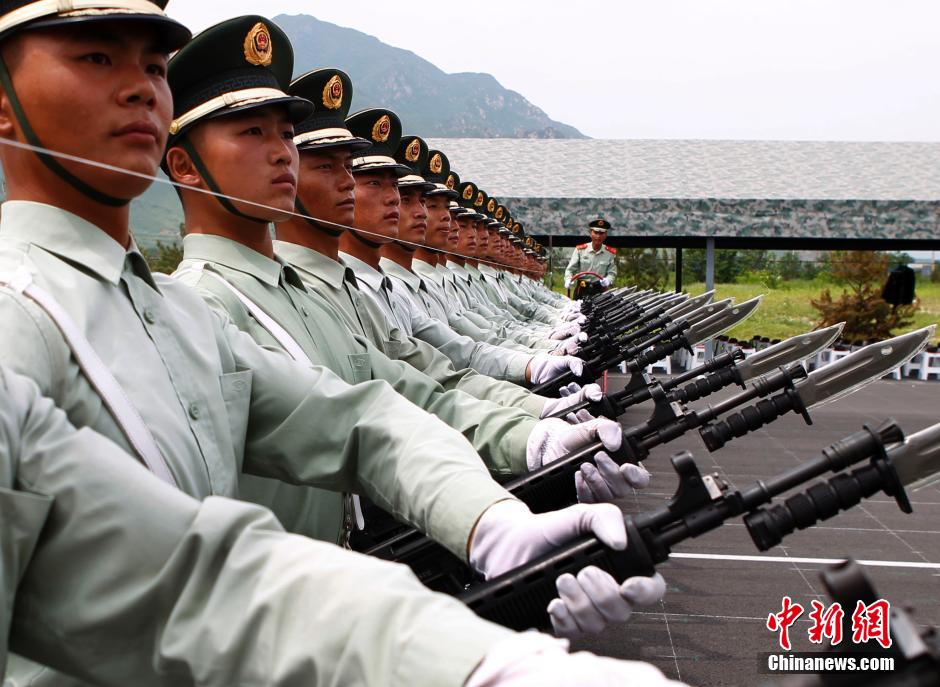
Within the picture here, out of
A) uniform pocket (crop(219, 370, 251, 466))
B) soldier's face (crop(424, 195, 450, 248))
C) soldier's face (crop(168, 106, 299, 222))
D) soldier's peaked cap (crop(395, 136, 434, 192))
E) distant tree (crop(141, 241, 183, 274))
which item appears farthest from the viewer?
soldier's face (crop(424, 195, 450, 248))

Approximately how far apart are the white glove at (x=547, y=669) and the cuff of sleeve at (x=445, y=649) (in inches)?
0.4

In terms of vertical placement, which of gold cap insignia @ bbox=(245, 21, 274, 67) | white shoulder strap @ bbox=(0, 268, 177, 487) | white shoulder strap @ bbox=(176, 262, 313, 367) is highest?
gold cap insignia @ bbox=(245, 21, 274, 67)

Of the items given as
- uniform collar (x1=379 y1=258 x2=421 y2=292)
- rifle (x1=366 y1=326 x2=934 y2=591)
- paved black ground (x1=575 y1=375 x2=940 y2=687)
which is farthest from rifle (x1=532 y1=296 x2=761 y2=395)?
rifle (x1=366 y1=326 x2=934 y2=591)

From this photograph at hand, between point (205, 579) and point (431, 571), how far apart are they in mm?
1370

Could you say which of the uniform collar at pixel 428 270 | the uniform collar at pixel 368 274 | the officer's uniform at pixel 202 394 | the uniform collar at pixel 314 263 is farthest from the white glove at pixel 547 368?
the officer's uniform at pixel 202 394

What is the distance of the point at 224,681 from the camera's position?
3.31 feet

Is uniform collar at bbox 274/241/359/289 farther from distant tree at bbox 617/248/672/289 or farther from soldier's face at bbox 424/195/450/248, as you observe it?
distant tree at bbox 617/248/672/289

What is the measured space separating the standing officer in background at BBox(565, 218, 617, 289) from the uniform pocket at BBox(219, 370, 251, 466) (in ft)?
45.4

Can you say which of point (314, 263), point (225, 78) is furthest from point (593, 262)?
point (225, 78)

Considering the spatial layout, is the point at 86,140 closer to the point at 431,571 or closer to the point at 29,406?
the point at 29,406

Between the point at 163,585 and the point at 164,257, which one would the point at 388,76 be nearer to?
the point at 164,257

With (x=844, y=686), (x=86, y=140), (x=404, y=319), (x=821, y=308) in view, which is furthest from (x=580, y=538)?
(x=821, y=308)

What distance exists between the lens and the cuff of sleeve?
0.90 m

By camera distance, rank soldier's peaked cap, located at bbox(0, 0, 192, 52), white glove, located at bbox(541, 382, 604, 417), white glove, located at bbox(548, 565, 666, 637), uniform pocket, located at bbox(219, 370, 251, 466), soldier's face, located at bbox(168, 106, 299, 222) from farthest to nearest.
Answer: white glove, located at bbox(541, 382, 604, 417)
soldier's face, located at bbox(168, 106, 299, 222)
uniform pocket, located at bbox(219, 370, 251, 466)
soldier's peaked cap, located at bbox(0, 0, 192, 52)
white glove, located at bbox(548, 565, 666, 637)
